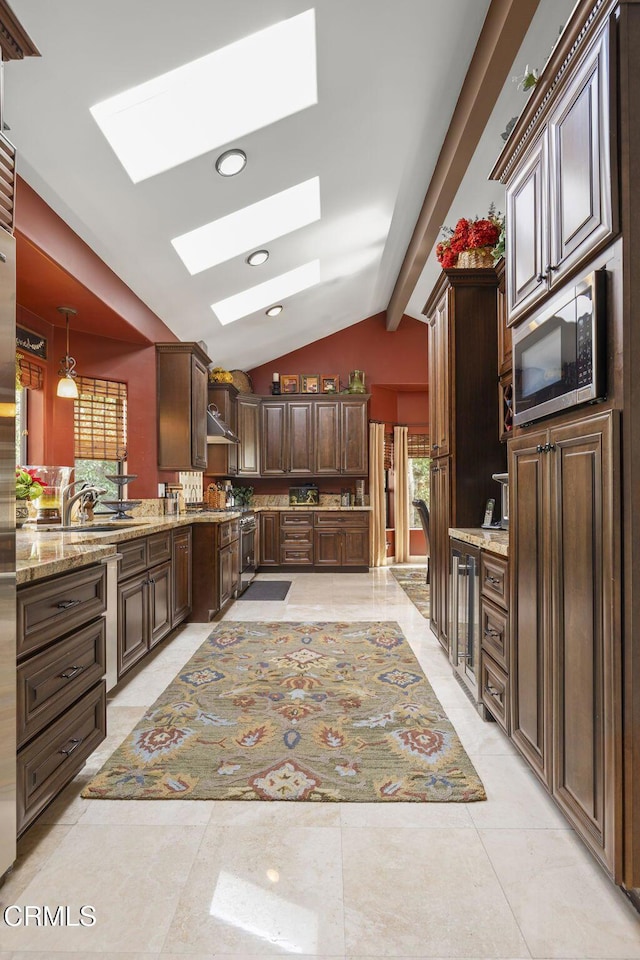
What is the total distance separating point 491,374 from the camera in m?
3.21

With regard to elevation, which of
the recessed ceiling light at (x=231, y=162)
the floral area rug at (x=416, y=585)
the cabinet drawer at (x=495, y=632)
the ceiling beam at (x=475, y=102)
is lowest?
the floral area rug at (x=416, y=585)

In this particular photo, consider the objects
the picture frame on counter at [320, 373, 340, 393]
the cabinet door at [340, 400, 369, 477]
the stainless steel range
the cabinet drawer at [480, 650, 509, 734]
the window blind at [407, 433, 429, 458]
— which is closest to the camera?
the cabinet drawer at [480, 650, 509, 734]

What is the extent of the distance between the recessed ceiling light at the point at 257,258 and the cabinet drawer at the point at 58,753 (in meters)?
3.73

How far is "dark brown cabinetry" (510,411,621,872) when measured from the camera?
1.32m

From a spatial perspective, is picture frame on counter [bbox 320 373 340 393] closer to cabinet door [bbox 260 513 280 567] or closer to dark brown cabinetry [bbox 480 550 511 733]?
cabinet door [bbox 260 513 280 567]

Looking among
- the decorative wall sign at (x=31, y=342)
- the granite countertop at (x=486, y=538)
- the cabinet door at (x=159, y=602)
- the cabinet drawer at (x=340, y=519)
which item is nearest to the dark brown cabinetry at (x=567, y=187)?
the granite countertop at (x=486, y=538)

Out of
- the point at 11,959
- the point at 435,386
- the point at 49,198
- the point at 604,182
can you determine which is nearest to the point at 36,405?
the point at 49,198

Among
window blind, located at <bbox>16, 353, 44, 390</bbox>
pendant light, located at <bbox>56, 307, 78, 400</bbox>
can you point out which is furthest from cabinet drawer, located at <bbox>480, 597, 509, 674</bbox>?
window blind, located at <bbox>16, 353, 44, 390</bbox>

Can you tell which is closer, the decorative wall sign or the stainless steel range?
the decorative wall sign

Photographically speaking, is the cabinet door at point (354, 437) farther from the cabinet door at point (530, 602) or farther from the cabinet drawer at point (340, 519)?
the cabinet door at point (530, 602)

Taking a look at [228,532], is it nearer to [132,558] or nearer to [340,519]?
[132,558]

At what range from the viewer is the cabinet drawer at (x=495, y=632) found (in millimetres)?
2164

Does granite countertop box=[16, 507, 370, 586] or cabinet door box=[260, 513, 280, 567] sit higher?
granite countertop box=[16, 507, 370, 586]

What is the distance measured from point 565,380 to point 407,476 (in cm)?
670
